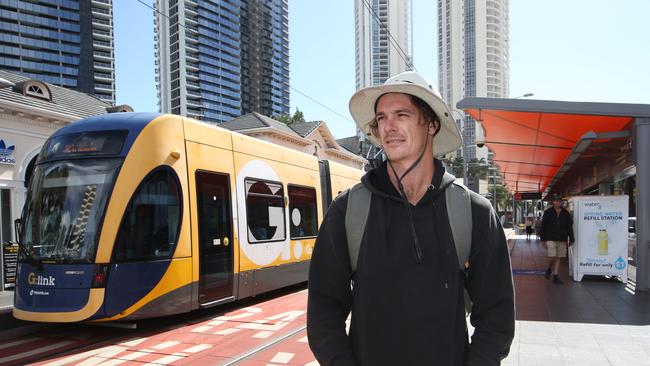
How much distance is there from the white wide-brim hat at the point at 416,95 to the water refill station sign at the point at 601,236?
35.1ft

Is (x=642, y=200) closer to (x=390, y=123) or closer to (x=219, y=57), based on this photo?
(x=390, y=123)

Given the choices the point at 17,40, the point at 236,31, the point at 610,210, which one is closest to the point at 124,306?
the point at 610,210

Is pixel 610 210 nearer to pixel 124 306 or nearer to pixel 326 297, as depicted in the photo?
pixel 124 306

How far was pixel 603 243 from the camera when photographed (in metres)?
11.2

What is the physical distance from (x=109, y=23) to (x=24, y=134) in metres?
128

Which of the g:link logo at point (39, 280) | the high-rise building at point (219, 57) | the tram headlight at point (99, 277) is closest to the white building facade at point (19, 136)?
the g:link logo at point (39, 280)

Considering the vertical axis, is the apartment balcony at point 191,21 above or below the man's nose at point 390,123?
above

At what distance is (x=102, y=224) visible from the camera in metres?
6.65

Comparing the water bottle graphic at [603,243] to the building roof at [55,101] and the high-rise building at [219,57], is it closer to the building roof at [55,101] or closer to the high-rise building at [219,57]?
the building roof at [55,101]

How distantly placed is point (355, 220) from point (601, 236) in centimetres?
1145

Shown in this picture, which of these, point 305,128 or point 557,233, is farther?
point 305,128

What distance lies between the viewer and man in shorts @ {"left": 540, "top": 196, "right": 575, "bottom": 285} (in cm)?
1120

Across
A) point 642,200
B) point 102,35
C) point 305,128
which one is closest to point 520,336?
point 642,200

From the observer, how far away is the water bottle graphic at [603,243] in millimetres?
11211
